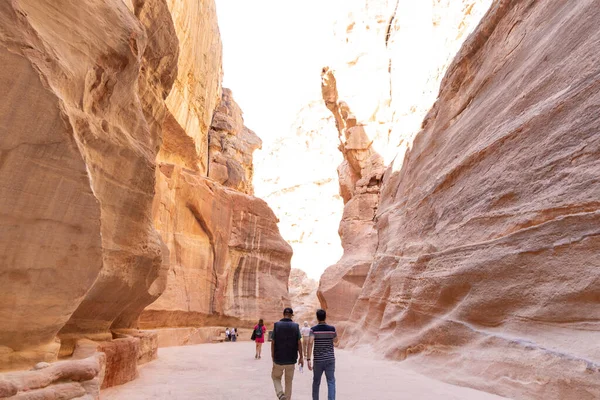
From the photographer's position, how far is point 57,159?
4.37 metres

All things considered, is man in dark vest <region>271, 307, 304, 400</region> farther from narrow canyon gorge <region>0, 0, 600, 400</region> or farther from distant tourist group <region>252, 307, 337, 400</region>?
narrow canyon gorge <region>0, 0, 600, 400</region>

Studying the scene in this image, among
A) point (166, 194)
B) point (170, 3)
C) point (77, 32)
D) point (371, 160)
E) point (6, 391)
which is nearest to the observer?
point (6, 391)

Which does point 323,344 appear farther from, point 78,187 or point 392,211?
point 392,211

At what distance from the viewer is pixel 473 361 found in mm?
6727

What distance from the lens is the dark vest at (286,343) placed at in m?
5.16

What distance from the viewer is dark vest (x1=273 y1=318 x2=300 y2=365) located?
5.16 m

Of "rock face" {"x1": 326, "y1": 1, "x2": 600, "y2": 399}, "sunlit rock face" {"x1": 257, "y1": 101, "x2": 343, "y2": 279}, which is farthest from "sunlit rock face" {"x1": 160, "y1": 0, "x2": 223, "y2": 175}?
"sunlit rock face" {"x1": 257, "y1": 101, "x2": 343, "y2": 279}

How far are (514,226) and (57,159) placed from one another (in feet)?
22.0

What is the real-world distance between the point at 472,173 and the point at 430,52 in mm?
15791

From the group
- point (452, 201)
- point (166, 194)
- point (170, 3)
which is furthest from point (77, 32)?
point (166, 194)

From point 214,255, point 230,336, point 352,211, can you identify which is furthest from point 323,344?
point 352,211

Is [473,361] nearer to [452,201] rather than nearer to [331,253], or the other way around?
[452,201]

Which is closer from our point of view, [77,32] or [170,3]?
[77,32]

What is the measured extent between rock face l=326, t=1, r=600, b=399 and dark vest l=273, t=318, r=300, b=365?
116 inches
